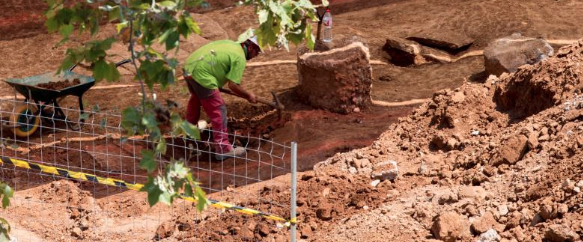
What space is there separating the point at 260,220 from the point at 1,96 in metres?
5.11

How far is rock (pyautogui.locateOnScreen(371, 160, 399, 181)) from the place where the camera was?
7.02 meters

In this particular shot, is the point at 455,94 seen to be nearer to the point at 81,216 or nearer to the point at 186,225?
the point at 186,225

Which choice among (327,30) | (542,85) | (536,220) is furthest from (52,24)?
(327,30)

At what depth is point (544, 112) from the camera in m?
7.01

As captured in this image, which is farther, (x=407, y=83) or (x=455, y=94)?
(x=407, y=83)

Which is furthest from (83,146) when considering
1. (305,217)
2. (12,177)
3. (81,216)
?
(305,217)

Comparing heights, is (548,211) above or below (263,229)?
above

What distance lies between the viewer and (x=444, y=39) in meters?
12.2

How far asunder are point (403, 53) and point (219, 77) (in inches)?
159

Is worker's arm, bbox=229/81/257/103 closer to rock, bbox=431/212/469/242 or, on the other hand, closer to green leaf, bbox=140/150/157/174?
rock, bbox=431/212/469/242

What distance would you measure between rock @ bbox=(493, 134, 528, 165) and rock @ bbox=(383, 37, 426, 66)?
5.19 meters

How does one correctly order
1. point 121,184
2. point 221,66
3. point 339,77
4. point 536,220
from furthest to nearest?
point 339,77 < point 221,66 < point 121,184 < point 536,220

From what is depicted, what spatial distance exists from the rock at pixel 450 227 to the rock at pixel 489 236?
0.33ft

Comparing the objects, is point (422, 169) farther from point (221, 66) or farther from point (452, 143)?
point (221, 66)
